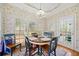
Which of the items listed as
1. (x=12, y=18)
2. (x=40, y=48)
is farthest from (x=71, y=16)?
(x=12, y=18)

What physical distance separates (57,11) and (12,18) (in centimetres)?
83

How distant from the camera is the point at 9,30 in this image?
6.52ft

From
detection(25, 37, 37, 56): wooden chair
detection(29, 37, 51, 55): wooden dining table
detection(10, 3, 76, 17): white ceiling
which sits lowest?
detection(25, 37, 37, 56): wooden chair

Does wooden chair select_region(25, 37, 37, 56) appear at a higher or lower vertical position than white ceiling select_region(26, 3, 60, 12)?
lower

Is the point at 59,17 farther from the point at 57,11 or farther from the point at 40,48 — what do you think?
the point at 40,48

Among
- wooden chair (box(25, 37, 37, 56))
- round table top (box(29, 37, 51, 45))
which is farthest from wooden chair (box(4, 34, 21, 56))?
round table top (box(29, 37, 51, 45))

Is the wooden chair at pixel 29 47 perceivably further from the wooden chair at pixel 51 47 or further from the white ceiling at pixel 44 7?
the white ceiling at pixel 44 7

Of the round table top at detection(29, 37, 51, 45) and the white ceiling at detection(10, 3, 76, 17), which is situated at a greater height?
the white ceiling at detection(10, 3, 76, 17)

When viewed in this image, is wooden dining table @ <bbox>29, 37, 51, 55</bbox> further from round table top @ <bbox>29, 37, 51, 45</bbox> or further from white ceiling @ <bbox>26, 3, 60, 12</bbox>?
white ceiling @ <bbox>26, 3, 60, 12</bbox>

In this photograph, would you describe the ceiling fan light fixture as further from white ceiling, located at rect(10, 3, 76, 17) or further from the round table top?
the round table top

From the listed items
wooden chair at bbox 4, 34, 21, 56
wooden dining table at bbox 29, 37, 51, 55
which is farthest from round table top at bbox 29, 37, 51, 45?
wooden chair at bbox 4, 34, 21, 56

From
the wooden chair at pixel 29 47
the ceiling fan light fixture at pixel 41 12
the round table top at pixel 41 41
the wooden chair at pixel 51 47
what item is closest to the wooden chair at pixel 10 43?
the wooden chair at pixel 29 47

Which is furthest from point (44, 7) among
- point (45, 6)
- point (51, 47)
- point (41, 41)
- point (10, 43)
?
point (10, 43)

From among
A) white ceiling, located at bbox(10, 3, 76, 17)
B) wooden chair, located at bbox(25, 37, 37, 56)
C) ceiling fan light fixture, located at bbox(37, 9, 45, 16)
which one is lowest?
wooden chair, located at bbox(25, 37, 37, 56)
